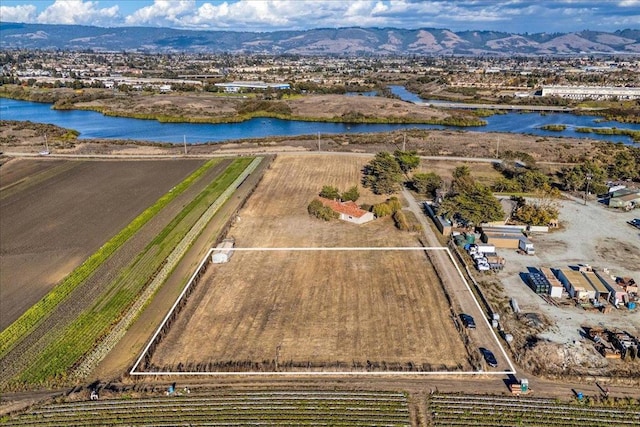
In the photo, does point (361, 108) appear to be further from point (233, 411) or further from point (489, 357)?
point (233, 411)

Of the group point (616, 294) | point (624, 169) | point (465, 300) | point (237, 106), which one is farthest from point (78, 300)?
point (237, 106)

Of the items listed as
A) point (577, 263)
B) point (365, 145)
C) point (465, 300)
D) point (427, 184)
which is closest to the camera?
point (465, 300)

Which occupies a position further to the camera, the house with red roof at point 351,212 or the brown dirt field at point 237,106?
the brown dirt field at point 237,106

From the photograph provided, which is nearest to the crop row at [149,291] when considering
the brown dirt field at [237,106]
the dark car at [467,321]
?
the dark car at [467,321]

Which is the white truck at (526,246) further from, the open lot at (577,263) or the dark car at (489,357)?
the dark car at (489,357)

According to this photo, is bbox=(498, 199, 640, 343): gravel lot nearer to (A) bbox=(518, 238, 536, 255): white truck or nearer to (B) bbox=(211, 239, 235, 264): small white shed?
(A) bbox=(518, 238, 536, 255): white truck

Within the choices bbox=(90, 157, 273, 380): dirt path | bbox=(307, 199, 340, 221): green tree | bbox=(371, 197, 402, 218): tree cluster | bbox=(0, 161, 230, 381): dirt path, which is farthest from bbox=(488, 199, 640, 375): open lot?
bbox=(0, 161, 230, 381): dirt path
